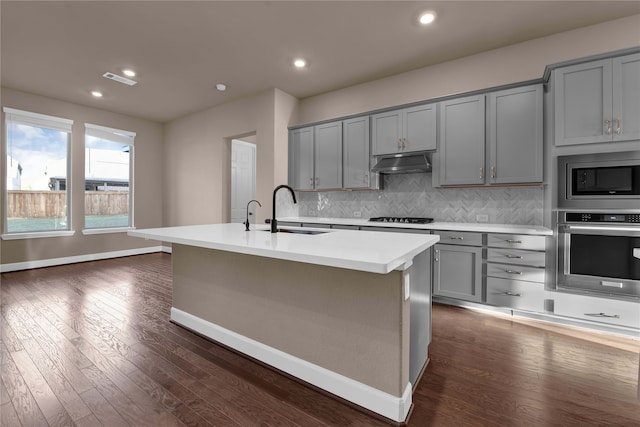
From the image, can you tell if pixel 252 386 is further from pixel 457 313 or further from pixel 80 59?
pixel 80 59

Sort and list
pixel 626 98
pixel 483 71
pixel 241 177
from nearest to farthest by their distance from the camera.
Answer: pixel 626 98, pixel 483 71, pixel 241 177

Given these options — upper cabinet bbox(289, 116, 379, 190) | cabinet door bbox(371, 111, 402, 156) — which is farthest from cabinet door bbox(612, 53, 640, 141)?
upper cabinet bbox(289, 116, 379, 190)

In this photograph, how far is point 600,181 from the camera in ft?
8.35

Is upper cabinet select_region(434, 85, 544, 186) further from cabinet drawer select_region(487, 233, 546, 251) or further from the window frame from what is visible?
the window frame

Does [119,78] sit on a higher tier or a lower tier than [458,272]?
higher

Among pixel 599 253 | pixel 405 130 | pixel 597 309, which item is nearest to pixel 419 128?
pixel 405 130

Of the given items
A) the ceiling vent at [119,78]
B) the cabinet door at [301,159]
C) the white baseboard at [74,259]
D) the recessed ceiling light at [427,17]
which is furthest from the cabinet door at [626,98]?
the white baseboard at [74,259]

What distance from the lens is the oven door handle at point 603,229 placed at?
7.88 ft

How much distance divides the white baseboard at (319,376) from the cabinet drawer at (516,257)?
6.11ft

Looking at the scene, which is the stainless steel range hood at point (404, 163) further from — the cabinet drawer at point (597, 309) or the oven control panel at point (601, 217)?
the cabinet drawer at point (597, 309)

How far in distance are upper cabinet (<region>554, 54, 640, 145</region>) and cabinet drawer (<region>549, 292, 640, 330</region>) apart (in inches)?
53.9

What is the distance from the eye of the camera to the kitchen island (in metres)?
1.50

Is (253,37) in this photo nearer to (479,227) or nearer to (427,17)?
(427,17)

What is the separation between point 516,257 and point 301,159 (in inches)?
124
